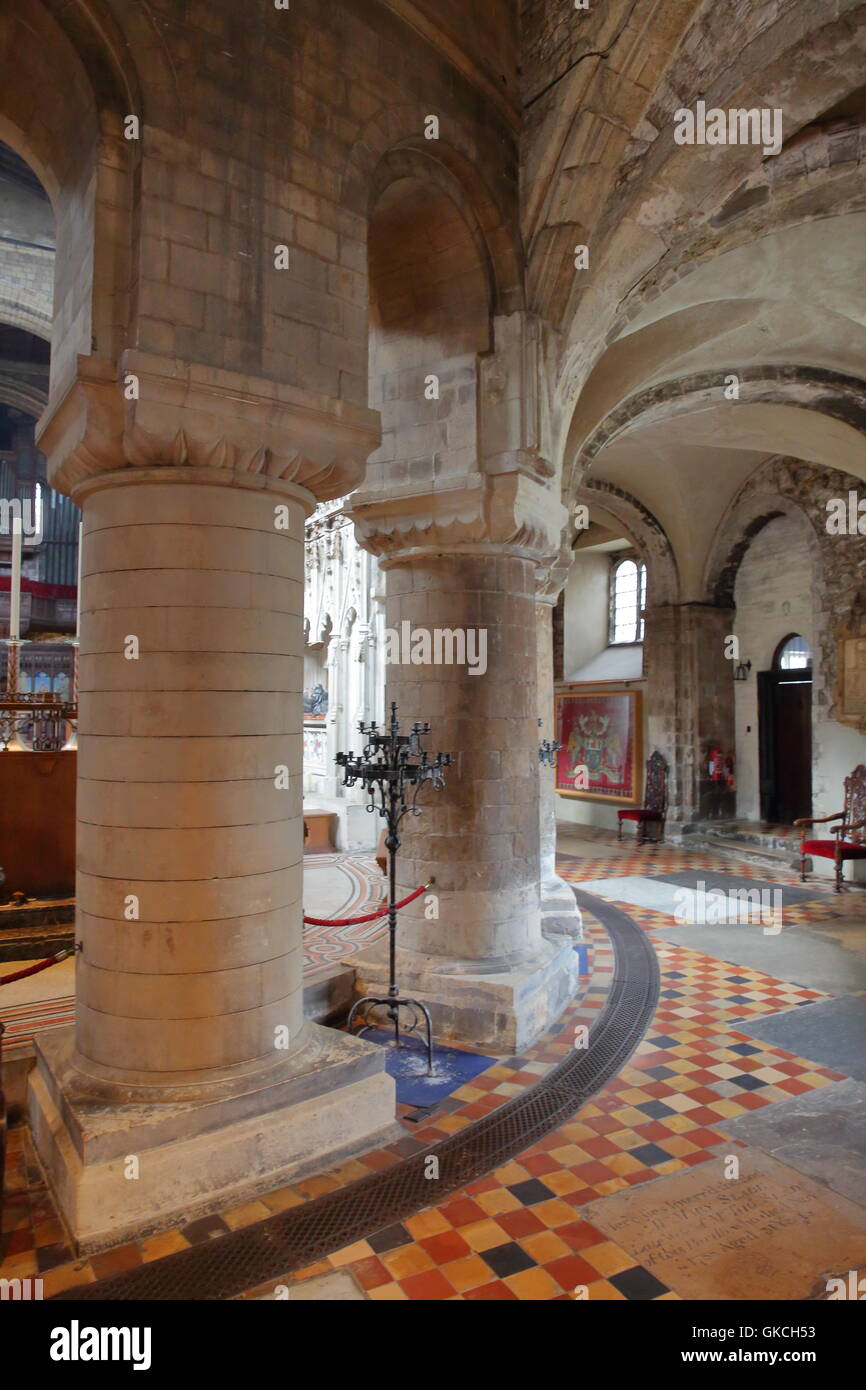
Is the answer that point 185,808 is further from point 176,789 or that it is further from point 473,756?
point 473,756

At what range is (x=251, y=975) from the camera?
127 inches

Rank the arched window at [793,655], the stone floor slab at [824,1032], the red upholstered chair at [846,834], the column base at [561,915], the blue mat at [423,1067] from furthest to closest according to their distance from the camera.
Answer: the arched window at [793,655] < the red upholstered chair at [846,834] < the column base at [561,915] < the stone floor slab at [824,1032] < the blue mat at [423,1067]

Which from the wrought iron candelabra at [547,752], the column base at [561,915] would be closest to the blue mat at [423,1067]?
the column base at [561,915]

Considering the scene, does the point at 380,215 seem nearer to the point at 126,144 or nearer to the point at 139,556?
the point at 126,144

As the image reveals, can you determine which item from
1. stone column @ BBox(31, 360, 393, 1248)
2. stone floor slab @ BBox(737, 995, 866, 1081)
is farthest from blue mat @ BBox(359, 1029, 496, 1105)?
stone floor slab @ BBox(737, 995, 866, 1081)

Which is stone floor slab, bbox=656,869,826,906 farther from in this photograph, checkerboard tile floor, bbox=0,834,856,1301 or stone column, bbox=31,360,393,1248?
stone column, bbox=31,360,393,1248

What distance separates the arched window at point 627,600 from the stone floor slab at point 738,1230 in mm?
12872

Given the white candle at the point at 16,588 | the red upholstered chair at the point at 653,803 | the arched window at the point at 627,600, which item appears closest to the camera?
the white candle at the point at 16,588

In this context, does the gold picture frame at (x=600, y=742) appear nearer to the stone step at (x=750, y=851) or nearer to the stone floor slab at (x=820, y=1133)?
the stone step at (x=750, y=851)

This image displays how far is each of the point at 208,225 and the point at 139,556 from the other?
1312 millimetres

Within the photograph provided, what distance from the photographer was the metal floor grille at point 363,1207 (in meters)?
2.58

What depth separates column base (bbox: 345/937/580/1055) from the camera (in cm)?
453
